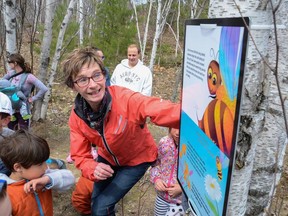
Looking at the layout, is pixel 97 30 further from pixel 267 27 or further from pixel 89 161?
pixel 267 27

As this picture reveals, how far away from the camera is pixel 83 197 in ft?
9.32

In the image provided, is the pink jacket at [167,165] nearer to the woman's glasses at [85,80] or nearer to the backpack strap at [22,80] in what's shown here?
the woman's glasses at [85,80]

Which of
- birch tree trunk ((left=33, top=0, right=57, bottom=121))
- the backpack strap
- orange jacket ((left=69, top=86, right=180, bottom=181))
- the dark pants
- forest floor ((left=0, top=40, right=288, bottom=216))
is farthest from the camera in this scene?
birch tree trunk ((left=33, top=0, right=57, bottom=121))

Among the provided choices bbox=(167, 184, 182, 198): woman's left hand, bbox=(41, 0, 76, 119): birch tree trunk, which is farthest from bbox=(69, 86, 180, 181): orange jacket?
bbox=(41, 0, 76, 119): birch tree trunk

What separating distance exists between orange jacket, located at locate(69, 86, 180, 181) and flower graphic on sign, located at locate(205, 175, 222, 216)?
1.57ft

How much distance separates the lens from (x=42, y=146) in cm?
178

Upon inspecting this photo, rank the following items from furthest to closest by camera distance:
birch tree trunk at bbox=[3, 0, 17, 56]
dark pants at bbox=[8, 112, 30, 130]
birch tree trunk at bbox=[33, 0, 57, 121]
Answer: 1. birch tree trunk at bbox=[33, 0, 57, 121]
2. birch tree trunk at bbox=[3, 0, 17, 56]
3. dark pants at bbox=[8, 112, 30, 130]

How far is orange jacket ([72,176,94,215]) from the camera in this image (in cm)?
284

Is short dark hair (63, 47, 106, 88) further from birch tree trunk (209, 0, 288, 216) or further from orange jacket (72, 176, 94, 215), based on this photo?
orange jacket (72, 176, 94, 215)

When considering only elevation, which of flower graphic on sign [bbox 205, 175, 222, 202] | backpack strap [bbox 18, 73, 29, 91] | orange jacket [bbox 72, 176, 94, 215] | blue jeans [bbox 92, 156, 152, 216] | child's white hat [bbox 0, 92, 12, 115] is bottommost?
orange jacket [bbox 72, 176, 94, 215]

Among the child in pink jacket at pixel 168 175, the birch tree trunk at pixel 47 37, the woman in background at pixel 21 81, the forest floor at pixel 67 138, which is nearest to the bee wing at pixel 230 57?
the forest floor at pixel 67 138

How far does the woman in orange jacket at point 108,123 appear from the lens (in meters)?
1.81

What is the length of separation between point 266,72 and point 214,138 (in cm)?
30

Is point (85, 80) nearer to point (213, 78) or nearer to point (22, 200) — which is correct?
point (22, 200)
